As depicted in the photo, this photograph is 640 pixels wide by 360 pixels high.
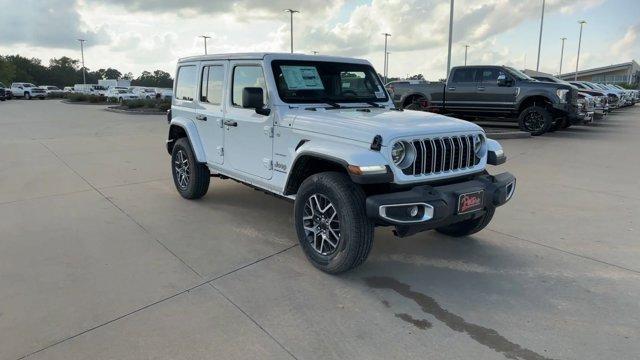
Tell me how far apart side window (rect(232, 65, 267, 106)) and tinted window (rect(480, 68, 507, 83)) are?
10.3m

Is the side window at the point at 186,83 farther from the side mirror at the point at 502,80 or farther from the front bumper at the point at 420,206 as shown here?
the side mirror at the point at 502,80

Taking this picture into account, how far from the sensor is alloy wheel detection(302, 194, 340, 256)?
3.78 meters

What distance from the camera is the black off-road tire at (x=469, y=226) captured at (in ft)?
14.8

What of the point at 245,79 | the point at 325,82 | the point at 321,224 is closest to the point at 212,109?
the point at 245,79

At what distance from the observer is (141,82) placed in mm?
90125

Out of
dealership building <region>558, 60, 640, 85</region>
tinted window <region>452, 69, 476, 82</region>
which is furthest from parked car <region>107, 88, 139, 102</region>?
dealership building <region>558, 60, 640, 85</region>

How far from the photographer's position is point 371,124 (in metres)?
3.67

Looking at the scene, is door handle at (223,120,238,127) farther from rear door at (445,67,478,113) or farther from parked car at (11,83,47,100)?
parked car at (11,83,47,100)

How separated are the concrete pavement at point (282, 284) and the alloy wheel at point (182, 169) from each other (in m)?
0.28

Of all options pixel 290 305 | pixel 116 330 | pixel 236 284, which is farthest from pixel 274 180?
pixel 116 330

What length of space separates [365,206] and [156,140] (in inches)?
393

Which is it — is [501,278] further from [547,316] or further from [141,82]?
[141,82]

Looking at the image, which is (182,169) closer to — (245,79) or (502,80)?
(245,79)

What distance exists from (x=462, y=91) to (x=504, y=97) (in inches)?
48.5
